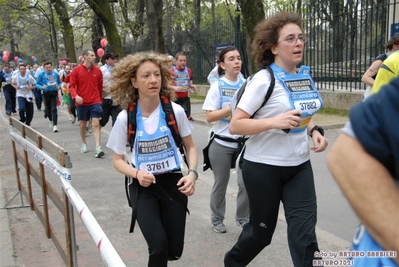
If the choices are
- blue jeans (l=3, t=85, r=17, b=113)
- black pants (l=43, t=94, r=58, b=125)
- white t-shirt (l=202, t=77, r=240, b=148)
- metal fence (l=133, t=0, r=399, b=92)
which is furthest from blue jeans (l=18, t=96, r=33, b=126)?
white t-shirt (l=202, t=77, r=240, b=148)

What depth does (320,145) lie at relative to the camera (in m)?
3.15

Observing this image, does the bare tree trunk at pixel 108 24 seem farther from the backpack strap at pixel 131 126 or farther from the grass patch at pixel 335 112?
the backpack strap at pixel 131 126

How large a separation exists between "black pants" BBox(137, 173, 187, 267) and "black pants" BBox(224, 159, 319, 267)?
1.49 feet

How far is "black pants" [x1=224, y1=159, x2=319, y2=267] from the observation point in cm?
291

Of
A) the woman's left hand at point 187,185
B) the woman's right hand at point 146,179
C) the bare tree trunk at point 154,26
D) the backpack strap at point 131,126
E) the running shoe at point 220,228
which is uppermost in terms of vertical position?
the bare tree trunk at point 154,26

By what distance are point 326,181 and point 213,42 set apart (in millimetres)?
14046

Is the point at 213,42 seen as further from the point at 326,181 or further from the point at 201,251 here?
the point at 201,251

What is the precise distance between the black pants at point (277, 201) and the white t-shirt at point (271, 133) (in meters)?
0.06

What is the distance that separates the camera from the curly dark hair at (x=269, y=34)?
3.19m

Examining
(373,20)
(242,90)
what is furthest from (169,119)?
(373,20)

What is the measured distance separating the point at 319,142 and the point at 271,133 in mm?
369

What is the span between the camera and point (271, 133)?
306 cm

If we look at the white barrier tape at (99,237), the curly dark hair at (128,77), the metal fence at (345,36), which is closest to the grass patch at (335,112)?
the metal fence at (345,36)

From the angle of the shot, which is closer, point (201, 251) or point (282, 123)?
point (282, 123)
